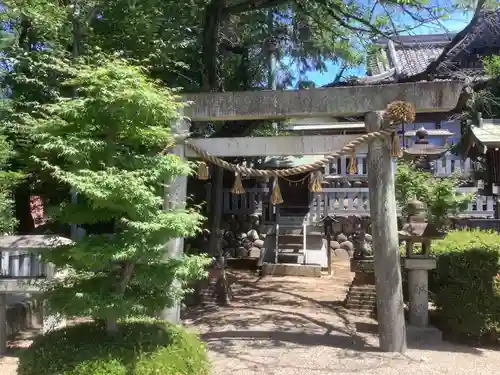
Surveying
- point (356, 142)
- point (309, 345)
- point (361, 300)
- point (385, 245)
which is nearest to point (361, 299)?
point (361, 300)

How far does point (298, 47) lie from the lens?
1153cm

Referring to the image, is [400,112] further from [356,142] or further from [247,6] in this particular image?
→ [247,6]

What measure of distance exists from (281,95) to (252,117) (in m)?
0.48

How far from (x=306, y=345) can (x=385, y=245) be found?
1.70 m

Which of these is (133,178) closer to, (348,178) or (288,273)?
(288,273)

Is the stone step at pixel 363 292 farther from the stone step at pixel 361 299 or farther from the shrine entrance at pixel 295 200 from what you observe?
the shrine entrance at pixel 295 200

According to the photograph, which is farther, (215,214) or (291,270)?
(291,270)

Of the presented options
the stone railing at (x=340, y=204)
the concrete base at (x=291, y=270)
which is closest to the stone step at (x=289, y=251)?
the concrete base at (x=291, y=270)

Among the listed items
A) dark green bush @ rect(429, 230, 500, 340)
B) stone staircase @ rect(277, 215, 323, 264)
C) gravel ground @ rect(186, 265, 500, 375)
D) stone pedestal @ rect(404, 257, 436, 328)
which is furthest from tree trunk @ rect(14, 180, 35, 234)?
dark green bush @ rect(429, 230, 500, 340)

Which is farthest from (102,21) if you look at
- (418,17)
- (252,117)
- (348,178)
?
(348,178)

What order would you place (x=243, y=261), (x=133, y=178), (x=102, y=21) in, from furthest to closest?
(x=243, y=261)
(x=102, y=21)
(x=133, y=178)

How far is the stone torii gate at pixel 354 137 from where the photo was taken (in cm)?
616

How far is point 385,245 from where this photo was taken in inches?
245

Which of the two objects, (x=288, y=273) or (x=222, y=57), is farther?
(x=288, y=273)
